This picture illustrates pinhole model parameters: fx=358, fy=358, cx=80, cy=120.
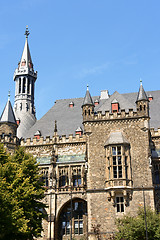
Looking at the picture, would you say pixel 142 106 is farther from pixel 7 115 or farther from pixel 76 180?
pixel 7 115

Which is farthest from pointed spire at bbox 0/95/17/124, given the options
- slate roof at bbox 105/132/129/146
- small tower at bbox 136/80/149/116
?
small tower at bbox 136/80/149/116

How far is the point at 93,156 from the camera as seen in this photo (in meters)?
32.1

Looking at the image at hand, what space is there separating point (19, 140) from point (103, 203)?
15178 millimetres

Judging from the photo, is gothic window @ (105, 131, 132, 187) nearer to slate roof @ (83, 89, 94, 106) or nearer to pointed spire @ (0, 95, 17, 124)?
slate roof @ (83, 89, 94, 106)

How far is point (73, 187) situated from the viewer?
36.7 meters

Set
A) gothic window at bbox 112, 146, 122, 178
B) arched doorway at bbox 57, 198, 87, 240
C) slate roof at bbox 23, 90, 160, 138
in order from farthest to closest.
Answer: slate roof at bbox 23, 90, 160, 138, arched doorway at bbox 57, 198, 87, 240, gothic window at bbox 112, 146, 122, 178

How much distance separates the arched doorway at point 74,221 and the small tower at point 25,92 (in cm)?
1445

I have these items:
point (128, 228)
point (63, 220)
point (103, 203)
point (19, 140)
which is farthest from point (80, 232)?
point (19, 140)

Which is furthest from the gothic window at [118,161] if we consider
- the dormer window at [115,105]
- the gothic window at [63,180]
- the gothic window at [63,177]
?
the gothic window at [63,180]

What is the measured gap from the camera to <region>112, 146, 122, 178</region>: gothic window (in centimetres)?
3077

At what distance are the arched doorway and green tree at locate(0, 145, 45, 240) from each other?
362 inches

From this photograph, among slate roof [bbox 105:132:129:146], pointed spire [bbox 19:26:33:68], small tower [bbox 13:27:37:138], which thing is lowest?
slate roof [bbox 105:132:129:146]

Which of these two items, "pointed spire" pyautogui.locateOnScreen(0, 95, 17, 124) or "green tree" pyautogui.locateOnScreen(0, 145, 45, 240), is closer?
"green tree" pyautogui.locateOnScreen(0, 145, 45, 240)

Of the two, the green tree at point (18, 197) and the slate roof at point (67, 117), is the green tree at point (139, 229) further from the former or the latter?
the slate roof at point (67, 117)
